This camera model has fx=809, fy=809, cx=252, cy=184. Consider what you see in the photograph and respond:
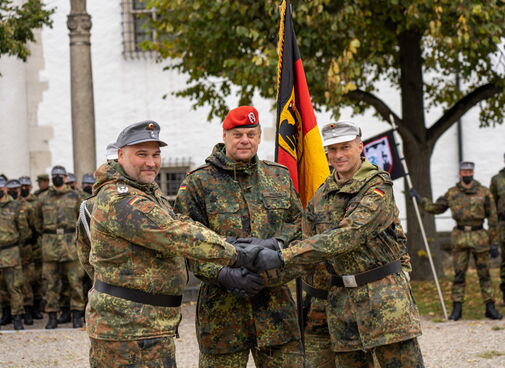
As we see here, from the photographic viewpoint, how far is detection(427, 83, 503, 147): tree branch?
14180 mm

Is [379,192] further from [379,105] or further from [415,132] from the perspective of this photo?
[415,132]

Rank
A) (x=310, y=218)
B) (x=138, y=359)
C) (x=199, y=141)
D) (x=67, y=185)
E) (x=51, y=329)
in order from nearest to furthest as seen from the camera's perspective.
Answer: (x=138, y=359) → (x=310, y=218) → (x=51, y=329) → (x=67, y=185) → (x=199, y=141)

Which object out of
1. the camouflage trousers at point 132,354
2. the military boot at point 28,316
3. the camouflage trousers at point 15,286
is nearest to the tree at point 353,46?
the camouflage trousers at point 15,286

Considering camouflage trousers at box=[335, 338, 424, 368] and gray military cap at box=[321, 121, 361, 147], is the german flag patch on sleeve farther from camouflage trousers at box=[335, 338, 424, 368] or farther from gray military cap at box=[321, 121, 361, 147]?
camouflage trousers at box=[335, 338, 424, 368]

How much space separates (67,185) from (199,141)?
629 cm

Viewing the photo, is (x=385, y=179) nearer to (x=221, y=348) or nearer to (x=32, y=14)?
(x=221, y=348)

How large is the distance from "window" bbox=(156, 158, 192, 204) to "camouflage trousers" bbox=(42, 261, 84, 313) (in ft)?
21.9

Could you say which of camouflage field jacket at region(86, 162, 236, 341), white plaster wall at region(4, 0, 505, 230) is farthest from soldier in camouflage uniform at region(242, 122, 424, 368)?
white plaster wall at region(4, 0, 505, 230)

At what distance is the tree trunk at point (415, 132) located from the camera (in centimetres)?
1459

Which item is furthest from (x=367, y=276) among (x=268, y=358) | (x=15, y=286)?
(x=15, y=286)

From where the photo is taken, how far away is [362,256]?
526 cm

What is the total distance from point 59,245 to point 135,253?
737 cm

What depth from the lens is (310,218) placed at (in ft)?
18.5

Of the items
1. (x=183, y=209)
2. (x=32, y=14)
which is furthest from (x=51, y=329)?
(x=183, y=209)
